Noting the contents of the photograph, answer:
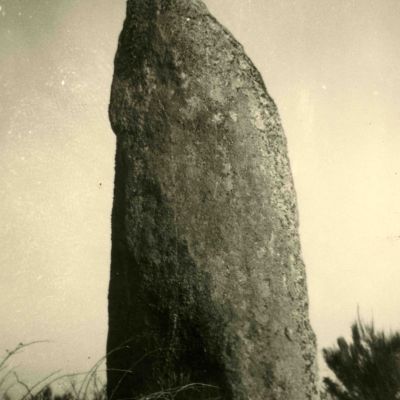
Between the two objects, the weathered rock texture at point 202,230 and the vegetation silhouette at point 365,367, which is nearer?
the weathered rock texture at point 202,230

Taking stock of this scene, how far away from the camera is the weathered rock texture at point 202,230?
6.37 ft

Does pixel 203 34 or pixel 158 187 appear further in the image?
pixel 203 34

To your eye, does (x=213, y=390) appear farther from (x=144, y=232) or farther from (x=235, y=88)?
(x=235, y=88)

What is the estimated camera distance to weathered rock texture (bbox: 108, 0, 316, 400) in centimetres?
194

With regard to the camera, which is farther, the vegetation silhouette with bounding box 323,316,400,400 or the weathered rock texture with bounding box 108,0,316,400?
the vegetation silhouette with bounding box 323,316,400,400

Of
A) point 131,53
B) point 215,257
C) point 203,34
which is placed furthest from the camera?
point 131,53

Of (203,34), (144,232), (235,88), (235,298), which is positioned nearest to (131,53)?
(203,34)

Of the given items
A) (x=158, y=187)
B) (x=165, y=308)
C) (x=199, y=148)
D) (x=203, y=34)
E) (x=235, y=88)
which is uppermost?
(x=203, y=34)

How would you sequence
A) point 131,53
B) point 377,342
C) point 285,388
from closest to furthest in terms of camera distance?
Answer: point 285,388, point 131,53, point 377,342

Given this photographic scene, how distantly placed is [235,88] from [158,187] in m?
0.55

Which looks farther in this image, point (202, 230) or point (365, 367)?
point (365, 367)

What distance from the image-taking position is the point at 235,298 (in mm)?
1971

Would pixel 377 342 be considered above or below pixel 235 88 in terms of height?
below

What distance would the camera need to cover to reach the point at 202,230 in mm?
2055
